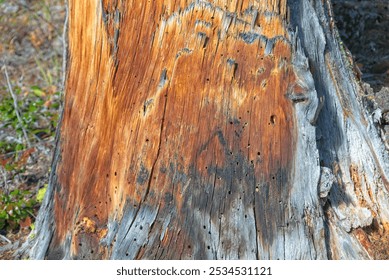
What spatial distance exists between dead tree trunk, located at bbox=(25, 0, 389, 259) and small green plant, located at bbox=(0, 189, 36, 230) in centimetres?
144

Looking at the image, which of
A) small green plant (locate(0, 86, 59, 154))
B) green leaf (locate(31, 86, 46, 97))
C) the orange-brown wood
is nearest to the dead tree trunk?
the orange-brown wood

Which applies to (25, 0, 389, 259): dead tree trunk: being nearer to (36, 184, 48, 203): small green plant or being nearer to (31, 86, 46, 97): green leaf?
(36, 184, 48, 203): small green plant

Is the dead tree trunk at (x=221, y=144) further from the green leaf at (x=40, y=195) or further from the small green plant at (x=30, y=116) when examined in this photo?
the small green plant at (x=30, y=116)

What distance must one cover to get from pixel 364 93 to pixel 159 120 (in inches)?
51.8

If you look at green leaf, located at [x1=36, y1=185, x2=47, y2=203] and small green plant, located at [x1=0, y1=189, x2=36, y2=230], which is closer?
small green plant, located at [x1=0, y1=189, x2=36, y2=230]

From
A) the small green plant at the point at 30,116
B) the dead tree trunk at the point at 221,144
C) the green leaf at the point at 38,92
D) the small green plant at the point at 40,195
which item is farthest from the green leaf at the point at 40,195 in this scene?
the green leaf at the point at 38,92

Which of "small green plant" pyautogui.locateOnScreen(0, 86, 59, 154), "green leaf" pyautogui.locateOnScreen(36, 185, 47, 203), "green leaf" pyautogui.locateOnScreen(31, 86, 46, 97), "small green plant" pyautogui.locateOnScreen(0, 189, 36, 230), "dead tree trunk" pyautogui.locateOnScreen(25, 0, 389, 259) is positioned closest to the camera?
"dead tree trunk" pyautogui.locateOnScreen(25, 0, 389, 259)

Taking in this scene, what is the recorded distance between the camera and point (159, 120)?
3.38 metres

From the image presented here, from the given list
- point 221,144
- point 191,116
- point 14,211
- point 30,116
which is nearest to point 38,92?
point 30,116

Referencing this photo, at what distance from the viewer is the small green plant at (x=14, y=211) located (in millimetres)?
4867

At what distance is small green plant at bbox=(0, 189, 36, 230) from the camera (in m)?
4.87

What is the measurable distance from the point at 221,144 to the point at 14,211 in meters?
2.21

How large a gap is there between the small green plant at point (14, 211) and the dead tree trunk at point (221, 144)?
4.72 feet
